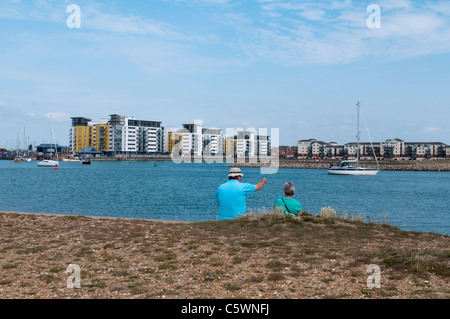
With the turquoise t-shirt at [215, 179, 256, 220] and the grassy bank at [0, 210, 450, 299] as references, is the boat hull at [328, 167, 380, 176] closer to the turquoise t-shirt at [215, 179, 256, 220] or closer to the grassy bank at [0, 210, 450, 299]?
the grassy bank at [0, 210, 450, 299]

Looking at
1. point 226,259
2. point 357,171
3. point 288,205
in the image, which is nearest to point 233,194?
point 288,205

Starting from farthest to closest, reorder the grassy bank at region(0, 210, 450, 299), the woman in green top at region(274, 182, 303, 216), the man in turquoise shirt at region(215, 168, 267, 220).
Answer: the woman in green top at region(274, 182, 303, 216)
the man in turquoise shirt at region(215, 168, 267, 220)
the grassy bank at region(0, 210, 450, 299)

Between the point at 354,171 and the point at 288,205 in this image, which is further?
the point at 354,171

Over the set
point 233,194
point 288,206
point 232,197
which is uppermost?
point 233,194

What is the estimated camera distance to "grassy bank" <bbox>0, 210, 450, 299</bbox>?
290 inches

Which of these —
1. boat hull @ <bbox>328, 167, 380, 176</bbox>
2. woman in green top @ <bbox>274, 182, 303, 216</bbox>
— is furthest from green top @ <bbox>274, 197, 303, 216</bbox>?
boat hull @ <bbox>328, 167, 380, 176</bbox>

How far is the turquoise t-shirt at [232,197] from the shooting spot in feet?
38.2

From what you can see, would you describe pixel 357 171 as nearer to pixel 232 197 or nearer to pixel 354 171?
pixel 354 171

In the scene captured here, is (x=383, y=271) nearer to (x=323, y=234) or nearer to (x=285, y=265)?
(x=285, y=265)

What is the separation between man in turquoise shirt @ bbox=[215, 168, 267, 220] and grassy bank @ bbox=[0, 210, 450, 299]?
0.61 meters

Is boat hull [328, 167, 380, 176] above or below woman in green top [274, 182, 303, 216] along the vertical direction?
below

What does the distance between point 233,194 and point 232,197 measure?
0.60 ft

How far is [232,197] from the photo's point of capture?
39.8 ft
